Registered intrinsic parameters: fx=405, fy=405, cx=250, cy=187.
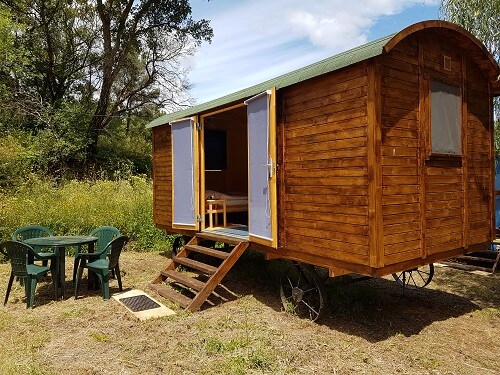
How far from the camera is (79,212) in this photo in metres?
10.3

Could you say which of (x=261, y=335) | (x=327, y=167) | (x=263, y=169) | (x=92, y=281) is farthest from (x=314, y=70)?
(x=92, y=281)

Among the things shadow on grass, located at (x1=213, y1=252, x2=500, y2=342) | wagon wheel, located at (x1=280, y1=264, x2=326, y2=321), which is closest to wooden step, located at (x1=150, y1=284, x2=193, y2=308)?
shadow on grass, located at (x1=213, y1=252, x2=500, y2=342)

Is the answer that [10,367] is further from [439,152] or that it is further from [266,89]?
[439,152]

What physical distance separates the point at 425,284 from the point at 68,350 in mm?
5506

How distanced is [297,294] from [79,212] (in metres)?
7.02

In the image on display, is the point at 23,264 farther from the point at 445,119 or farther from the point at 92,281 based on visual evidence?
the point at 445,119

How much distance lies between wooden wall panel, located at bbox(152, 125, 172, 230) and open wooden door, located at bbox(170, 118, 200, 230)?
1.60 feet

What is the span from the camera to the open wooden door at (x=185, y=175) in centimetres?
739

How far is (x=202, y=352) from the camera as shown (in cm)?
416

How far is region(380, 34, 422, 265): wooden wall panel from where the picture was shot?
173 inches

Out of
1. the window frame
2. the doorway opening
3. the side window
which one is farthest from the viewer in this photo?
the doorway opening

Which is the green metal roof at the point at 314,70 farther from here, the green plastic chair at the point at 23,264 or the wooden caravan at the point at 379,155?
the green plastic chair at the point at 23,264

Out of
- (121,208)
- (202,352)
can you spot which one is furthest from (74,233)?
(202,352)

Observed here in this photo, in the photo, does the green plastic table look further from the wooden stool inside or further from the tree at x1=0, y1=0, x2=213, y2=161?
the tree at x1=0, y1=0, x2=213, y2=161
